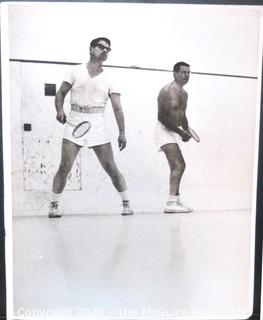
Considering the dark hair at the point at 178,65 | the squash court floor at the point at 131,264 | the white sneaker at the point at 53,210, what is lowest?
the squash court floor at the point at 131,264

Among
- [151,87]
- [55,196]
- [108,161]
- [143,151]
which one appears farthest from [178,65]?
[55,196]

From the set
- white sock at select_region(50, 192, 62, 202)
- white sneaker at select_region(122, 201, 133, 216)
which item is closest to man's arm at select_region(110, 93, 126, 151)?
white sneaker at select_region(122, 201, 133, 216)

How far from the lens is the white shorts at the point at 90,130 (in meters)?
1.69

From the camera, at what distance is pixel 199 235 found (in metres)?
1.75

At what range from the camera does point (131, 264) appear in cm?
175

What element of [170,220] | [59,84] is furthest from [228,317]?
[59,84]

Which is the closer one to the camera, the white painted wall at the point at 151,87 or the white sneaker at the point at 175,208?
the white painted wall at the point at 151,87

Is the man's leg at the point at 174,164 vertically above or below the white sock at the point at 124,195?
above

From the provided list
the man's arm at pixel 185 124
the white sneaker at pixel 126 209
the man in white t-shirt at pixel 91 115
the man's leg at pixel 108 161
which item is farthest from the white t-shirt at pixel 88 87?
the white sneaker at pixel 126 209

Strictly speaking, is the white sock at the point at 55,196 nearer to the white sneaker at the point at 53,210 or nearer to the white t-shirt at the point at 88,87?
the white sneaker at the point at 53,210

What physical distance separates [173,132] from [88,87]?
0.43 m

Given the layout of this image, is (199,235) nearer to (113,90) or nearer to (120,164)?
(120,164)

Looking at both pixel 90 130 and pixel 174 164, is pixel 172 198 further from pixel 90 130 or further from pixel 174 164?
pixel 90 130

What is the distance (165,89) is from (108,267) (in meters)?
0.86
